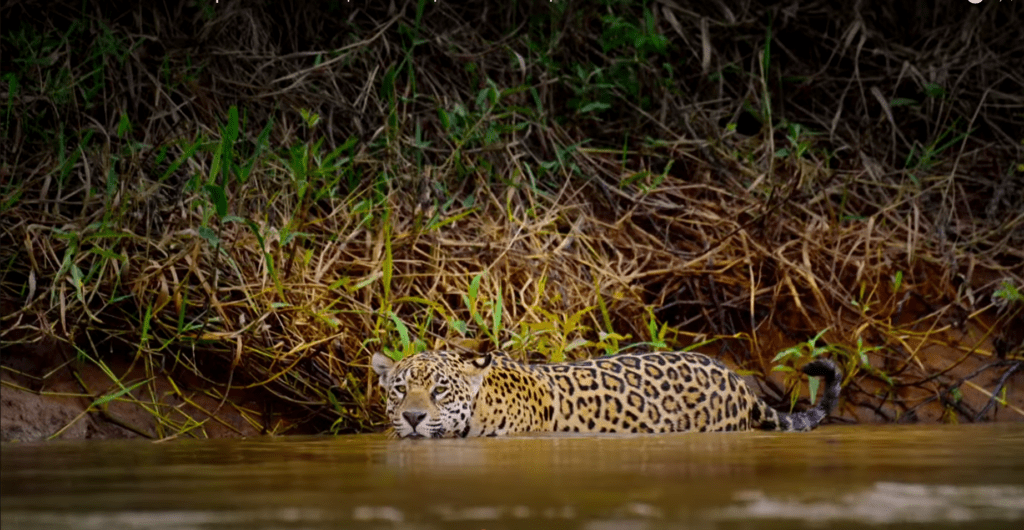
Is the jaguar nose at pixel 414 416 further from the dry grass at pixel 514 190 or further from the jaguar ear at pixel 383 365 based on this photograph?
the dry grass at pixel 514 190

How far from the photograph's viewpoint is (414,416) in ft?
18.7

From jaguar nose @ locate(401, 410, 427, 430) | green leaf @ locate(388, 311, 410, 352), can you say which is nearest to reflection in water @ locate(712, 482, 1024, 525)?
jaguar nose @ locate(401, 410, 427, 430)

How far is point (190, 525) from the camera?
2391 millimetres

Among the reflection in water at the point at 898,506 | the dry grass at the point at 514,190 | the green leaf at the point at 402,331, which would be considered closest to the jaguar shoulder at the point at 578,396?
the green leaf at the point at 402,331

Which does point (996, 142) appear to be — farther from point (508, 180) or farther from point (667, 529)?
point (667, 529)

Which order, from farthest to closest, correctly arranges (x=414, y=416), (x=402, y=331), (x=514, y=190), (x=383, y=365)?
(x=514, y=190) → (x=402, y=331) → (x=383, y=365) → (x=414, y=416)

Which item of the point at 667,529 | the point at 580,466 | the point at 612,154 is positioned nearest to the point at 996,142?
the point at 612,154

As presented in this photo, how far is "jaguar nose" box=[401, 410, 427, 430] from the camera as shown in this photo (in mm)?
5688

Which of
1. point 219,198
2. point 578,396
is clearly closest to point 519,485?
point 219,198

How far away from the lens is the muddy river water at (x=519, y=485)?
2.45 metres

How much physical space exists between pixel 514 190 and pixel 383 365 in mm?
2134

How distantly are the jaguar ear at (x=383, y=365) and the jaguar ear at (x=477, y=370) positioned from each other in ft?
1.05

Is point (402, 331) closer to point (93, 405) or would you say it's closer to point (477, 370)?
point (477, 370)

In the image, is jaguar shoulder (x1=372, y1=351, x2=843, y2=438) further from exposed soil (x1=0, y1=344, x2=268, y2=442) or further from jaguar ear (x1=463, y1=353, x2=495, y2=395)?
exposed soil (x1=0, y1=344, x2=268, y2=442)
